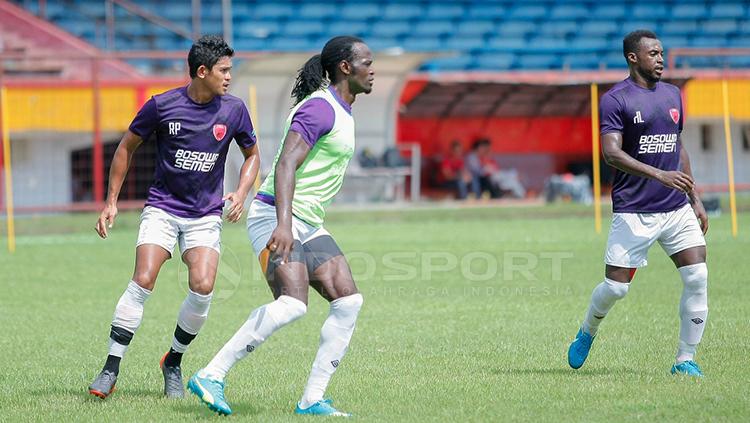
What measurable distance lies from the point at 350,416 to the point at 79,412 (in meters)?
1.54

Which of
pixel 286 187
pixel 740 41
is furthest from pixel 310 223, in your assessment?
pixel 740 41

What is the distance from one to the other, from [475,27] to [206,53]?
78.0 feet

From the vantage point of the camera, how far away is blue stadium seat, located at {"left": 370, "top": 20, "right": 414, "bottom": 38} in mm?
29062

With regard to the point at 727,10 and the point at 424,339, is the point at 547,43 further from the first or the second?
the point at 424,339

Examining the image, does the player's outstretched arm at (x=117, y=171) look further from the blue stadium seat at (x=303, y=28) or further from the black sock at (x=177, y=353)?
the blue stadium seat at (x=303, y=28)

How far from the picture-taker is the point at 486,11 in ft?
99.0

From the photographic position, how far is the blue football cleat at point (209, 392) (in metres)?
5.77

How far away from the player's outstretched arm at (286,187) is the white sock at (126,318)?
4.09ft

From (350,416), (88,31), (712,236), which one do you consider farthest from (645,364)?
(88,31)

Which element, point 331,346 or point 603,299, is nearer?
point 331,346

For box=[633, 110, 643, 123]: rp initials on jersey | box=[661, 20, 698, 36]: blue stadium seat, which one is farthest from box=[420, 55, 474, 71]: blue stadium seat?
box=[633, 110, 643, 123]: rp initials on jersey

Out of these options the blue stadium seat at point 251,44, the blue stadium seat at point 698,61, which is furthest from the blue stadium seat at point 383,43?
the blue stadium seat at point 698,61

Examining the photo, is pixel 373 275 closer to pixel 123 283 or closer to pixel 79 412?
pixel 123 283

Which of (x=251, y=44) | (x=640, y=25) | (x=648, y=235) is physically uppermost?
(x=640, y=25)
